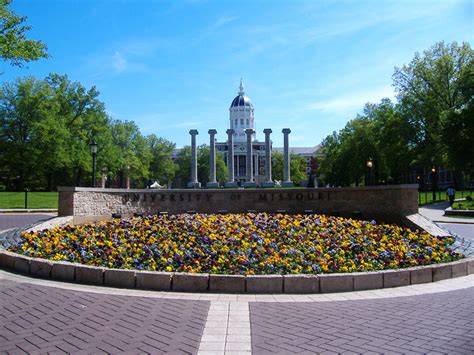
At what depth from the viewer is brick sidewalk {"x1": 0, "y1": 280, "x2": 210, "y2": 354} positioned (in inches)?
204

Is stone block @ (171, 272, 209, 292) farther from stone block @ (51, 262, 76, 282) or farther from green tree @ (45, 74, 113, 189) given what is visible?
green tree @ (45, 74, 113, 189)

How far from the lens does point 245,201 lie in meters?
21.9

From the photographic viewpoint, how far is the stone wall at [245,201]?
17897 millimetres

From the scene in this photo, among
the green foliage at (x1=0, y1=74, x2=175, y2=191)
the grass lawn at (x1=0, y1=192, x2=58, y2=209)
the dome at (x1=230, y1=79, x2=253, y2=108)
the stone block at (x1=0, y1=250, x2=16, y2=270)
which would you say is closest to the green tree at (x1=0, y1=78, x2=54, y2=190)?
the green foliage at (x1=0, y1=74, x2=175, y2=191)

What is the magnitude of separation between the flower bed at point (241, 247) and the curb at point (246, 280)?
551 mm

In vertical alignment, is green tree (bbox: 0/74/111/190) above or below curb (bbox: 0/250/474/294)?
above

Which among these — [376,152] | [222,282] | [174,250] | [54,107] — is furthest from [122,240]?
[376,152]

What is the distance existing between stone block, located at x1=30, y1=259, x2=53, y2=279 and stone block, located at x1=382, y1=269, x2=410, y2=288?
24.3 ft

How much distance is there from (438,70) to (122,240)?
2114 inches

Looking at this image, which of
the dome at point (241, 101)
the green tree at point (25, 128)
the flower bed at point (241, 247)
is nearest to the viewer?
the flower bed at point (241, 247)

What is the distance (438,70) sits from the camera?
174ft

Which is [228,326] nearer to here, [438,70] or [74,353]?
[74,353]

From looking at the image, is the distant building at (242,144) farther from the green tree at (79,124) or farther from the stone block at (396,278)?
the stone block at (396,278)

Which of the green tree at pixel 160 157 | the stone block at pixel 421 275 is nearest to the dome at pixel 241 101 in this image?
the green tree at pixel 160 157
